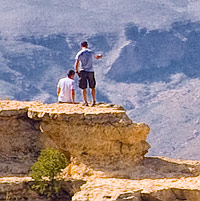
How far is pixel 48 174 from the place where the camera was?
30.6 meters

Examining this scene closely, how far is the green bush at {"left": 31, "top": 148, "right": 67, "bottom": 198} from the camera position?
1201 inches

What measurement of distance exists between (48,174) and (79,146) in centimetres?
190

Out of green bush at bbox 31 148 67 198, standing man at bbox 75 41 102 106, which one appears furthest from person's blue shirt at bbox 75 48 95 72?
green bush at bbox 31 148 67 198

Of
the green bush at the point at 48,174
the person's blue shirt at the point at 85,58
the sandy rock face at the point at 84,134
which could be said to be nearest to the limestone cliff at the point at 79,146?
the sandy rock face at the point at 84,134

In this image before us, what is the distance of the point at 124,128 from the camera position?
31.7 meters

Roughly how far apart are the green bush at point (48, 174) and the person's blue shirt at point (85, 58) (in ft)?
11.5

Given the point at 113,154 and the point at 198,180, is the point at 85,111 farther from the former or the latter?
the point at 198,180

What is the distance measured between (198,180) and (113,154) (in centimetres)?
452

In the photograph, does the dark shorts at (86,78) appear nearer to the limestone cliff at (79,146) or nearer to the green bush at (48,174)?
the limestone cliff at (79,146)

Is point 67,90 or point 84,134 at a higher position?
point 67,90

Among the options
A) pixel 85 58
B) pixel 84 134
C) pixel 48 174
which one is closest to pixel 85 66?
pixel 85 58

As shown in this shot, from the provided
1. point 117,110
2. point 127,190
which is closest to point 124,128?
A: point 117,110

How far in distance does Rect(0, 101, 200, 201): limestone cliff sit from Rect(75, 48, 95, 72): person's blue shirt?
124 centimetres

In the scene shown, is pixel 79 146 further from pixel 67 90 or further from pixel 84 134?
pixel 67 90
